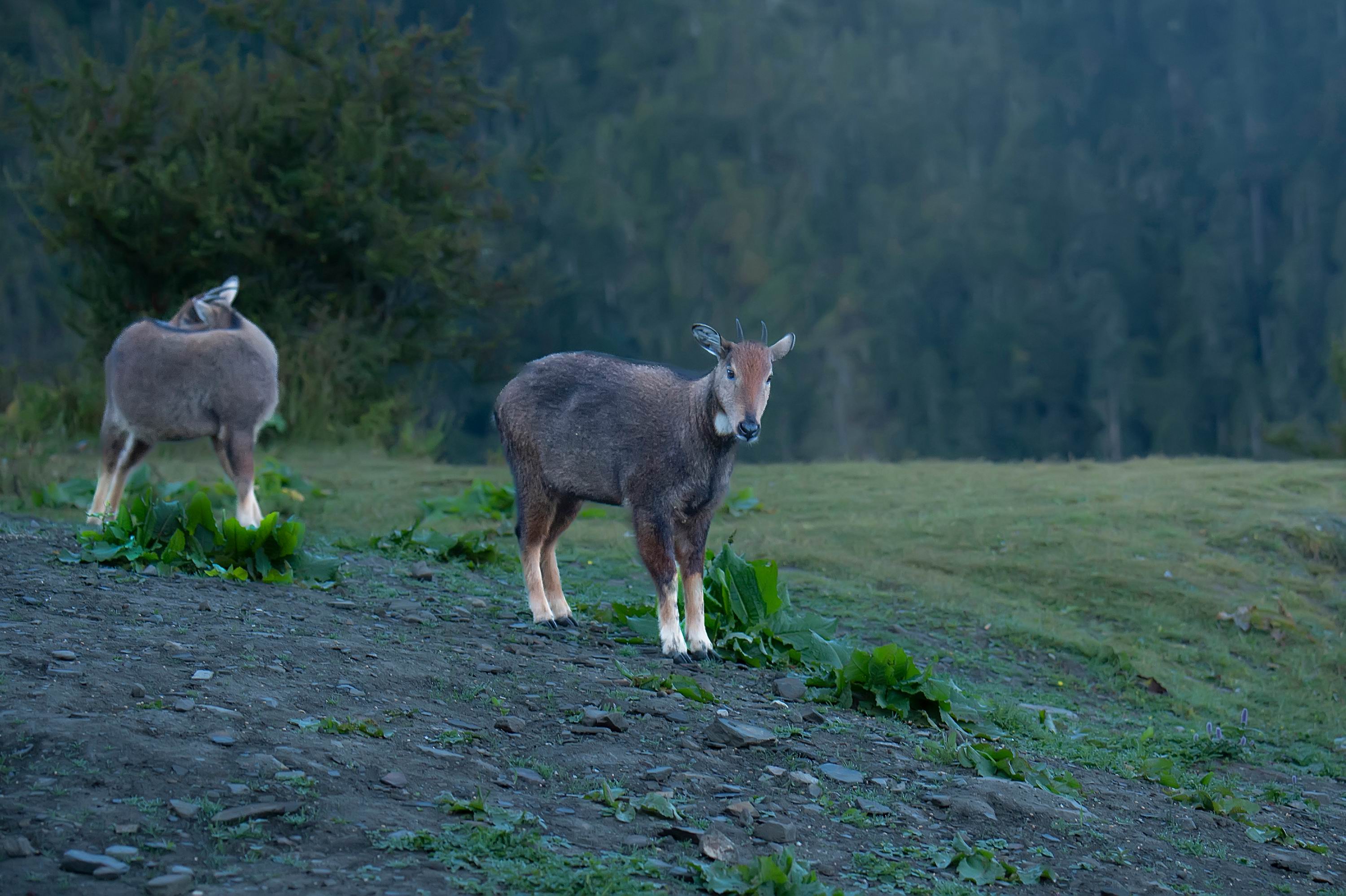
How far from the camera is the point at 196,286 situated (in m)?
19.9

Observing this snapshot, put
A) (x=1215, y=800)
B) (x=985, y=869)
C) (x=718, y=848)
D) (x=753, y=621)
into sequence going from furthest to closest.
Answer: (x=753, y=621), (x=1215, y=800), (x=985, y=869), (x=718, y=848)

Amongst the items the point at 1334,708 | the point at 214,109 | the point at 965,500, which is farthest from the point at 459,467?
the point at 1334,708

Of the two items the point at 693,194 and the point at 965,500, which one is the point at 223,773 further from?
the point at 693,194

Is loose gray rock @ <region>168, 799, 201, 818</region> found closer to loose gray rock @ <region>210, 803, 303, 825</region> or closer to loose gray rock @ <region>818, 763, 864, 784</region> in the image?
loose gray rock @ <region>210, 803, 303, 825</region>

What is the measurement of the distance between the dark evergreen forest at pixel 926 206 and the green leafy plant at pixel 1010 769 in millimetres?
26013

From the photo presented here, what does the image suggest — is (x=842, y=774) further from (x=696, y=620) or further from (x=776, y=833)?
(x=696, y=620)

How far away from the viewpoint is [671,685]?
5.39 meters

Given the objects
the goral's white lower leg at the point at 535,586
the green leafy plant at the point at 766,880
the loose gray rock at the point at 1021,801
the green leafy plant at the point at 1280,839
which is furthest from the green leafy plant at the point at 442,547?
the green leafy plant at the point at 766,880

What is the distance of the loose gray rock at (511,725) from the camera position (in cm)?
469

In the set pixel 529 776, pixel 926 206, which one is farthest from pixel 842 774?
pixel 926 206

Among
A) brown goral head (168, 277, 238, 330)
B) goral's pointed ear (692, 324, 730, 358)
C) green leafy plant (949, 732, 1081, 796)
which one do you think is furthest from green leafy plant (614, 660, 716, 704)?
brown goral head (168, 277, 238, 330)

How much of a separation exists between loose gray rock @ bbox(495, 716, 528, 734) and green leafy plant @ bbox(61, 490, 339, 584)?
234cm

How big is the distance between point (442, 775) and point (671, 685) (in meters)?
1.49

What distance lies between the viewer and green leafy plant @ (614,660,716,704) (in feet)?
17.4
